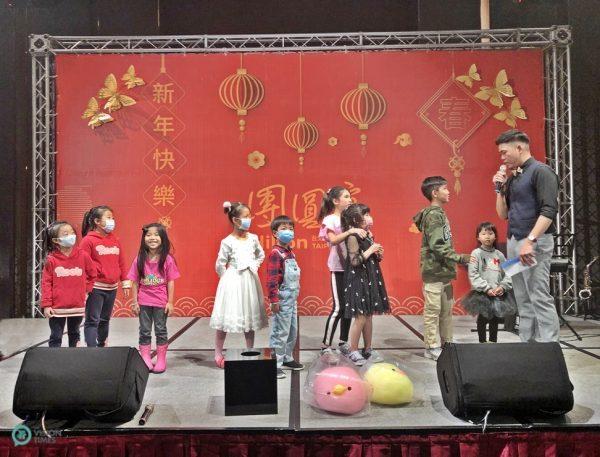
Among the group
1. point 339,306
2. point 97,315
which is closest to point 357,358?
point 339,306

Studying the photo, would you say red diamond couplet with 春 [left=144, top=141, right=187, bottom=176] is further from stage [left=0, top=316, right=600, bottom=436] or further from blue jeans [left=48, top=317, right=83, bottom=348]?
blue jeans [left=48, top=317, right=83, bottom=348]

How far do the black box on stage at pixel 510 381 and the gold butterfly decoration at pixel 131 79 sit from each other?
16.5 ft

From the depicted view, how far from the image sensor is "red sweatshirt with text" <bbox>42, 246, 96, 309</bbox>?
3762 mm

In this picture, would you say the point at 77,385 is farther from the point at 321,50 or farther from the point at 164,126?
the point at 321,50

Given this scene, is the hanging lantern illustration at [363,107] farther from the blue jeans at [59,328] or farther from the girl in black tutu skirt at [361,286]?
the blue jeans at [59,328]

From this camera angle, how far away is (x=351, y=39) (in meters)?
6.18

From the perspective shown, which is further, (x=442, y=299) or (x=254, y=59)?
(x=254, y=59)

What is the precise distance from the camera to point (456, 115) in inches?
244

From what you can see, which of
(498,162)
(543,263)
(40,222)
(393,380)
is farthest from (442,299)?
(40,222)

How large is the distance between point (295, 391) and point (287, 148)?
3594 mm

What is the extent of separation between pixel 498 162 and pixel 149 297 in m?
4.38

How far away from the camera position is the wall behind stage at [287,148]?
6.20 meters

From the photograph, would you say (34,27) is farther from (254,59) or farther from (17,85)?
(254,59)

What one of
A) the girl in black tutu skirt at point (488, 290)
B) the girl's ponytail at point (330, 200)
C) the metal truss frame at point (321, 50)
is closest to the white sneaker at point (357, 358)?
the girl in black tutu skirt at point (488, 290)
